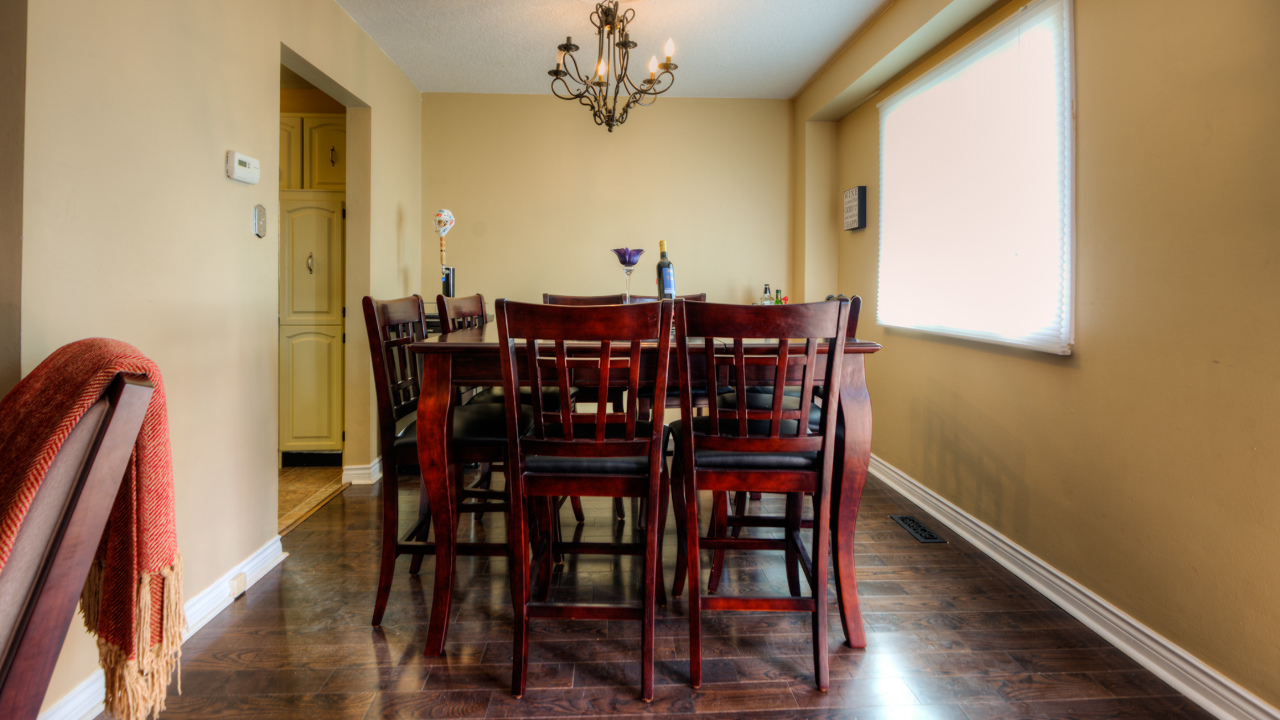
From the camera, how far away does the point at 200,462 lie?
74.9 inches

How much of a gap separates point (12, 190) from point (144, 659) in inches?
42.7

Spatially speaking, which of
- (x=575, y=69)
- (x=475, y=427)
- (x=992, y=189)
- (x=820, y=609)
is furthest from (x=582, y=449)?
(x=575, y=69)

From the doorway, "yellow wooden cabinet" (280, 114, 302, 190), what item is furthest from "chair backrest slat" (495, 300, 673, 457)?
"yellow wooden cabinet" (280, 114, 302, 190)

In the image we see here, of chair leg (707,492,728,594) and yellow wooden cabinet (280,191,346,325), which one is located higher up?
yellow wooden cabinet (280,191,346,325)

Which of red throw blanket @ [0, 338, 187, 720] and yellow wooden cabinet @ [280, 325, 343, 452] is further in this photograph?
yellow wooden cabinet @ [280, 325, 343, 452]

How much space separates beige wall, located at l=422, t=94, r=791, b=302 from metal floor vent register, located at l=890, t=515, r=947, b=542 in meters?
2.03

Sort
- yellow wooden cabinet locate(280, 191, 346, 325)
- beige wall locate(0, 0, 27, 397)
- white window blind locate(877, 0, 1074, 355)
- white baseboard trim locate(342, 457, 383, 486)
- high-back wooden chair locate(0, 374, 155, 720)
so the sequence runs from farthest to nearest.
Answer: yellow wooden cabinet locate(280, 191, 346, 325) → white baseboard trim locate(342, 457, 383, 486) → white window blind locate(877, 0, 1074, 355) → beige wall locate(0, 0, 27, 397) → high-back wooden chair locate(0, 374, 155, 720)

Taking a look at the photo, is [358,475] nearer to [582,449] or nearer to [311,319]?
[311,319]

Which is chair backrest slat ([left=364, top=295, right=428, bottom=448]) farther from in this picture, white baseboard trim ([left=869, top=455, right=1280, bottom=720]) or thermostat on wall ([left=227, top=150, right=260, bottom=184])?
white baseboard trim ([left=869, top=455, right=1280, bottom=720])

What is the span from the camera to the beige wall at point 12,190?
4.30ft

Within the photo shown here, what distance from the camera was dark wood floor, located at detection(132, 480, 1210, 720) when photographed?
1496mm

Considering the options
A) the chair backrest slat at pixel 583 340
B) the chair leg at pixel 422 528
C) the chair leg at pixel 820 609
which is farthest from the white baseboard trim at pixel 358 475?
the chair leg at pixel 820 609

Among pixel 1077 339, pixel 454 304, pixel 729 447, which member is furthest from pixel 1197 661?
pixel 454 304

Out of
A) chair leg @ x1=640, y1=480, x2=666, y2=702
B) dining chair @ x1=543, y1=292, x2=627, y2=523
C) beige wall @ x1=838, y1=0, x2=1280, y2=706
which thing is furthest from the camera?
dining chair @ x1=543, y1=292, x2=627, y2=523
